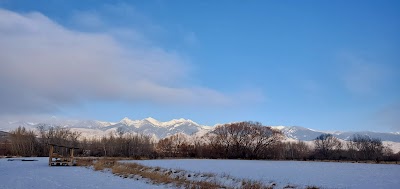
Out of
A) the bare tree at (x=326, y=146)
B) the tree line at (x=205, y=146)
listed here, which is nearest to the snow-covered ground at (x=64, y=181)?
the tree line at (x=205, y=146)

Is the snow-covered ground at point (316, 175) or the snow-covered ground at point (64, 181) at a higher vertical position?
the snow-covered ground at point (64, 181)

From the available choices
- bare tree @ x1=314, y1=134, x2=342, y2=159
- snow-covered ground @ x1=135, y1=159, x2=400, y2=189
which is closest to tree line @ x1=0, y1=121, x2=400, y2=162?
bare tree @ x1=314, y1=134, x2=342, y2=159

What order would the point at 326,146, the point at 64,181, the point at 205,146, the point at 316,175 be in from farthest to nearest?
1. the point at 326,146
2. the point at 205,146
3. the point at 316,175
4. the point at 64,181

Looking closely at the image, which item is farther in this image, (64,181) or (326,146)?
(326,146)

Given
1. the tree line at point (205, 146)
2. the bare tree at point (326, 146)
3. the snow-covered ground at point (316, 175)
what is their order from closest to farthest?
1. the snow-covered ground at point (316, 175)
2. the tree line at point (205, 146)
3. the bare tree at point (326, 146)

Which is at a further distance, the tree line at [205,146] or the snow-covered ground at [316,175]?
the tree line at [205,146]

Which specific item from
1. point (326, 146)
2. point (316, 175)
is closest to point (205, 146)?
point (326, 146)

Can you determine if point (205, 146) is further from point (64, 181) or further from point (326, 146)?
point (64, 181)

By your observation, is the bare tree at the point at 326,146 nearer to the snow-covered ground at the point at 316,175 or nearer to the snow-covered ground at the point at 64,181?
the snow-covered ground at the point at 316,175

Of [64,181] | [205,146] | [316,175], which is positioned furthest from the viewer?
[205,146]

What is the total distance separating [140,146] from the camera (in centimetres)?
10812

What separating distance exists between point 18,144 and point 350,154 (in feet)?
314

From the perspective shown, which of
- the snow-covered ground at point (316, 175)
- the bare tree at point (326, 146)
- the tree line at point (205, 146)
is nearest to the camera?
the snow-covered ground at point (316, 175)

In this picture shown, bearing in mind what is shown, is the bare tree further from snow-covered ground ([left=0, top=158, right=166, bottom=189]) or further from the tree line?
snow-covered ground ([left=0, top=158, right=166, bottom=189])
